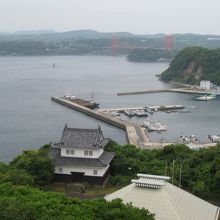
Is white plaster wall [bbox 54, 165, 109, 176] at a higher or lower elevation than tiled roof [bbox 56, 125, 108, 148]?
lower

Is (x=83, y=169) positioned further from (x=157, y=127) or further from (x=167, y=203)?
(x=157, y=127)

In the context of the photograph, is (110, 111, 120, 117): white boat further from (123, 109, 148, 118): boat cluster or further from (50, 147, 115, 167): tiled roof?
(50, 147, 115, 167): tiled roof

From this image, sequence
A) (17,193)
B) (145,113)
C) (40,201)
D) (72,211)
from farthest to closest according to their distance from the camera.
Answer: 1. (145,113)
2. (17,193)
3. (40,201)
4. (72,211)

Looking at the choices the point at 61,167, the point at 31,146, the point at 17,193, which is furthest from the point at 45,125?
the point at 17,193

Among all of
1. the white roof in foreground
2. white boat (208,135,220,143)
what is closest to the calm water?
white boat (208,135,220,143)

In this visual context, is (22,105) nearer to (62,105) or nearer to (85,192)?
(62,105)

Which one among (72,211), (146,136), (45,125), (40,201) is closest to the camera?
A: (72,211)
